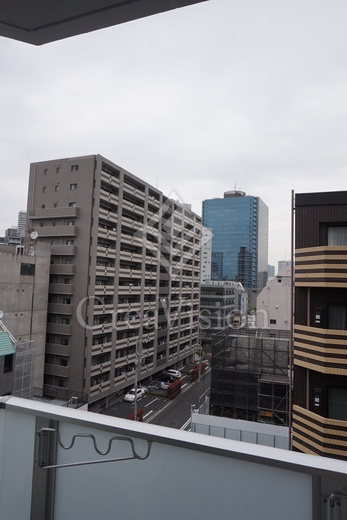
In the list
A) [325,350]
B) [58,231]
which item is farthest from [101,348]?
[325,350]

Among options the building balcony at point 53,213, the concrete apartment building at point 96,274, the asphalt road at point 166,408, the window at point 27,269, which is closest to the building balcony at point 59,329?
the concrete apartment building at point 96,274

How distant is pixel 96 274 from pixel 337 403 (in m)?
10.5

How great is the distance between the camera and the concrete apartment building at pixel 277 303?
59.5 feet

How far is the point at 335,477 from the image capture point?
0.69m

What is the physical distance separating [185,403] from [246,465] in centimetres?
1498

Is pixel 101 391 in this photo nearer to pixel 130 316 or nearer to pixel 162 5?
pixel 130 316

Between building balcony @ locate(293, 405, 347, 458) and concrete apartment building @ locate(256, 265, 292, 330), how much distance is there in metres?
13.9

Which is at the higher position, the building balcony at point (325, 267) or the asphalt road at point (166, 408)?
the building balcony at point (325, 267)

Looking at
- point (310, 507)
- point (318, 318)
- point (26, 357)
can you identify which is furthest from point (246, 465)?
point (26, 357)

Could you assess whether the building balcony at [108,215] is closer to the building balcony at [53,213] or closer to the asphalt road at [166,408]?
the building balcony at [53,213]

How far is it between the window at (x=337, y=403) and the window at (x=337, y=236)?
6.64 ft

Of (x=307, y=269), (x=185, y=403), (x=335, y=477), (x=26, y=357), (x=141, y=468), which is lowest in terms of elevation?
(x=185, y=403)

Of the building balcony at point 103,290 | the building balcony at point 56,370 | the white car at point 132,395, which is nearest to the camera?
the building balcony at point 56,370

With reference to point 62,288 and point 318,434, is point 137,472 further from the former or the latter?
point 62,288
